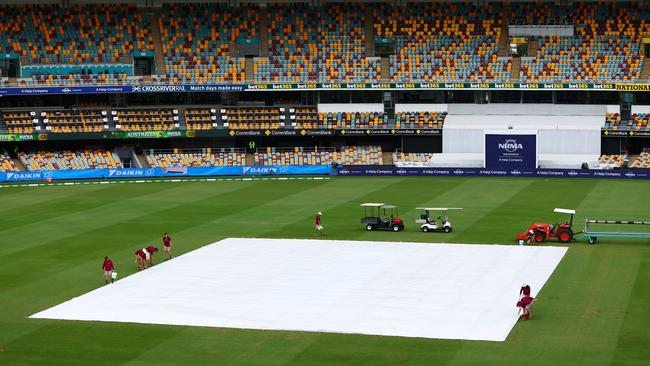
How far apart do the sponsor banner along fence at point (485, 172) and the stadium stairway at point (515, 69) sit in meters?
10.9

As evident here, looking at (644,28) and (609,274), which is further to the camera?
(644,28)

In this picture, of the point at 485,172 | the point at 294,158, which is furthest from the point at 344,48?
the point at 485,172

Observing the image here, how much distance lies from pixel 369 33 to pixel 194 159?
19.4m

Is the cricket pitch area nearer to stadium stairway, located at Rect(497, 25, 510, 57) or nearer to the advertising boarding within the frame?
the advertising boarding

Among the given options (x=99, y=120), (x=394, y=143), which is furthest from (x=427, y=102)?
(x=99, y=120)

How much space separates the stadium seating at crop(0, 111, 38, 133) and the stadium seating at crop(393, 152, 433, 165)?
1185 inches

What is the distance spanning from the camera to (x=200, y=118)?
8594 centimetres

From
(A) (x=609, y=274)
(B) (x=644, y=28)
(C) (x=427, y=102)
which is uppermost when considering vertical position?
(B) (x=644, y=28)

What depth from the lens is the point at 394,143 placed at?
287 feet

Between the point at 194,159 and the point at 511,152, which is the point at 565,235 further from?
the point at 194,159

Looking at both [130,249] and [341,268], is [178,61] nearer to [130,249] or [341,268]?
[130,249]

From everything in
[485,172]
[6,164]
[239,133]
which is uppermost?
[239,133]

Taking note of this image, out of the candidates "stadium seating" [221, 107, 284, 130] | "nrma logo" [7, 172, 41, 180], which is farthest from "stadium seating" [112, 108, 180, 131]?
"nrma logo" [7, 172, 41, 180]

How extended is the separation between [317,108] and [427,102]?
31.1ft
